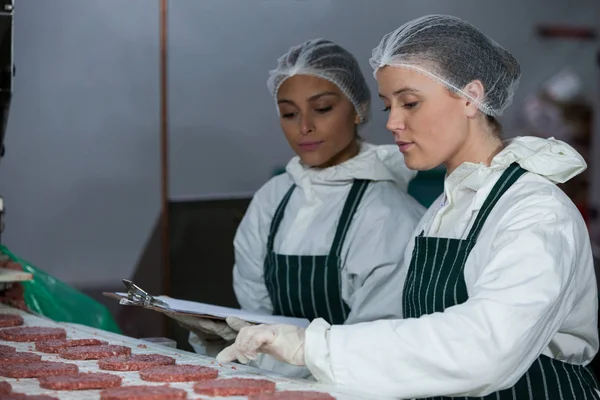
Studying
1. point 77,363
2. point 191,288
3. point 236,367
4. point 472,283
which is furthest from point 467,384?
point 191,288

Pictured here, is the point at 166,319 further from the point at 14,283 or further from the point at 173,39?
the point at 14,283

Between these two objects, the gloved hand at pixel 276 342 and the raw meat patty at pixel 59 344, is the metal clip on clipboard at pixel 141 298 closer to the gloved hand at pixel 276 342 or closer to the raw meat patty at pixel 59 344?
the raw meat patty at pixel 59 344

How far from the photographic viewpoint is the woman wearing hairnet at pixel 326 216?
2834 millimetres

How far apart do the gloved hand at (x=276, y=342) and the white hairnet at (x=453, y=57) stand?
28.6 inches

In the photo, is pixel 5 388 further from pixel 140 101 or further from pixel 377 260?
pixel 140 101

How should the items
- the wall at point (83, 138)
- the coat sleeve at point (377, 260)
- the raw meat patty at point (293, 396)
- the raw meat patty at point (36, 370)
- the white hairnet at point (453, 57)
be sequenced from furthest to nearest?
the wall at point (83, 138) → the coat sleeve at point (377, 260) → the white hairnet at point (453, 57) → the raw meat patty at point (36, 370) → the raw meat patty at point (293, 396)

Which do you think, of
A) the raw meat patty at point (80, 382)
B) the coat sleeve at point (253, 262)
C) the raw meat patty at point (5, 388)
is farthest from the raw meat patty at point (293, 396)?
the coat sleeve at point (253, 262)

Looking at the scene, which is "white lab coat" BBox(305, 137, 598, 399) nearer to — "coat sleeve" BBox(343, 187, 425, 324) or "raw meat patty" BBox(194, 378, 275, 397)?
"raw meat patty" BBox(194, 378, 275, 397)

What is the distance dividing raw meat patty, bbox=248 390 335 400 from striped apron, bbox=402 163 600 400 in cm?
49

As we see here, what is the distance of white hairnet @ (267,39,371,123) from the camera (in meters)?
3.10

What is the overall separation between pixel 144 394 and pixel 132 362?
327mm

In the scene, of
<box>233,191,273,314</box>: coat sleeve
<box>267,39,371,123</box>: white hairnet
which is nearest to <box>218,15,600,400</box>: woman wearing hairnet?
<box>267,39,371,123</box>: white hairnet

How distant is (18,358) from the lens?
2162mm

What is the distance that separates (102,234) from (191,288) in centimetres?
55
